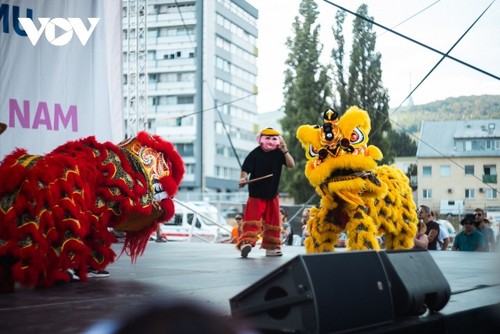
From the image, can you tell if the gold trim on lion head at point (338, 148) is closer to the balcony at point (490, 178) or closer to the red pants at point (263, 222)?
the red pants at point (263, 222)

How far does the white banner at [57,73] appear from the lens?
629cm

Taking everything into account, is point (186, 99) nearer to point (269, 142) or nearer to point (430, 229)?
point (430, 229)

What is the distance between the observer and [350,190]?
446 cm

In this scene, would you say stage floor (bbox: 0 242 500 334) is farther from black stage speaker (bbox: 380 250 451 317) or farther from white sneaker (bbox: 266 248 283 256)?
white sneaker (bbox: 266 248 283 256)

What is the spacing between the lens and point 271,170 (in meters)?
5.95

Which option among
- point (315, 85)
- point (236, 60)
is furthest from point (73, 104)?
point (236, 60)

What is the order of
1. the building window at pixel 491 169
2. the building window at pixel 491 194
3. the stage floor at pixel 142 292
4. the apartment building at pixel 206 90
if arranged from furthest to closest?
the apartment building at pixel 206 90, the building window at pixel 491 194, the building window at pixel 491 169, the stage floor at pixel 142 292

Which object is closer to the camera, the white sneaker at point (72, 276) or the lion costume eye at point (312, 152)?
the white sneaker at point (72, 276)

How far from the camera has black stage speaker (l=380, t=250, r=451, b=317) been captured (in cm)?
251

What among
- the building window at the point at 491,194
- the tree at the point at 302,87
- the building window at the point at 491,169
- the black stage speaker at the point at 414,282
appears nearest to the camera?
the black stage speaker at the point at 414,282

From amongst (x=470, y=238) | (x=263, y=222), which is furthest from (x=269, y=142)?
(x=470, y=238)

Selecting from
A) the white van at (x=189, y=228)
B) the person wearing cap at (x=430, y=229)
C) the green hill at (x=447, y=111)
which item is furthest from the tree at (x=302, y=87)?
the person wearing cap at (x=430, y=229)

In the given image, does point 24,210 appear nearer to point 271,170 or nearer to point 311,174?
point 311,174

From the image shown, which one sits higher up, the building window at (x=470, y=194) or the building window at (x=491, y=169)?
the building window at (x=491, y=169)
